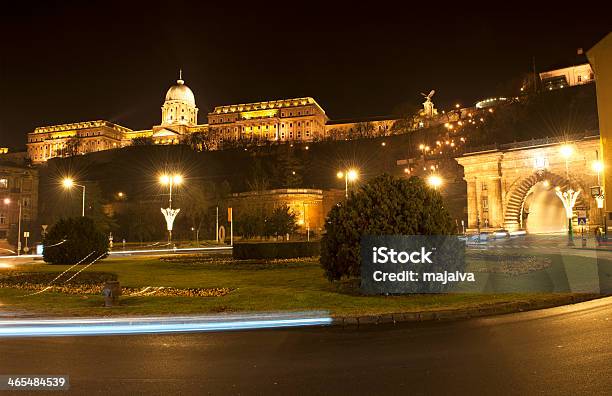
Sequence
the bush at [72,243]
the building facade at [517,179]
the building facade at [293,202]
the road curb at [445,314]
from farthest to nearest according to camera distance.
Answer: the building facade at [293,202], the building facade at [517,179], the bush at [72,243], the road curb at [445,314]

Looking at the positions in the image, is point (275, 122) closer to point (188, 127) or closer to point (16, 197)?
point (188, 127)

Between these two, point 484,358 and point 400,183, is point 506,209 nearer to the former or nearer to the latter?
point 400,183

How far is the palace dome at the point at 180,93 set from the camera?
163875 mm

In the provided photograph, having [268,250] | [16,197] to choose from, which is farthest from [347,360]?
[16,197]

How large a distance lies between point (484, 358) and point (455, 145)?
283ft

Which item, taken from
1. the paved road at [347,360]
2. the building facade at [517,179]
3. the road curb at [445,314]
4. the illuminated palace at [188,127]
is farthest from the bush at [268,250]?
the illuminated palace at [188,127]

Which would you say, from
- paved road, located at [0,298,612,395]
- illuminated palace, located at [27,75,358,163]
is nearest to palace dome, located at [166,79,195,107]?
illuminated palace, located at [27,75,358,163]

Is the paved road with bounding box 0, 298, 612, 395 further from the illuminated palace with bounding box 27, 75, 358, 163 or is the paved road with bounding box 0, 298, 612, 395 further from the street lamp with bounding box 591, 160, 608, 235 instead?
the illuminated palace with bounding box 27, 75, 358, 163

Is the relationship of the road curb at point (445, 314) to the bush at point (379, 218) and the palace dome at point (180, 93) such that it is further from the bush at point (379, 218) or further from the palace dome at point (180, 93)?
the palace dome at point (180, 93)

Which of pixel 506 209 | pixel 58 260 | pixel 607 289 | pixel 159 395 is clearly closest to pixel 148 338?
pixel 159 395

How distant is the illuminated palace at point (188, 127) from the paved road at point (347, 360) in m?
137

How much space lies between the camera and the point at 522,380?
19.9 ft

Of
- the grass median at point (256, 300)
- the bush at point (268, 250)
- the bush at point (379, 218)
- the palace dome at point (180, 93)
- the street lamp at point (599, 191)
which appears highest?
the palace dome at point (180, 93)

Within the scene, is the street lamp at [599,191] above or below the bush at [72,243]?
above
